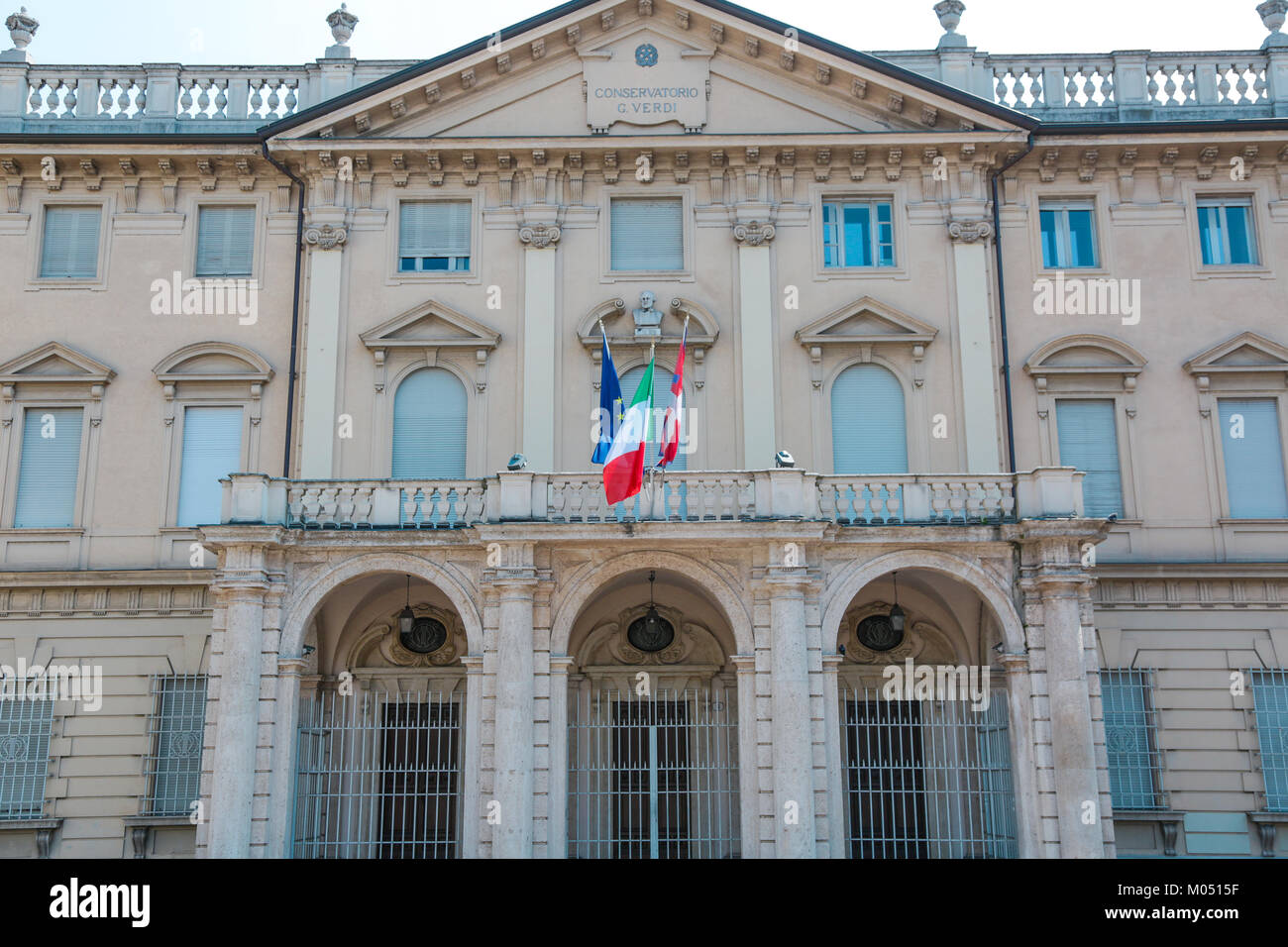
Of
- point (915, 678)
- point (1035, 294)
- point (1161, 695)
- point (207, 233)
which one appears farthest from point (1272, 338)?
point (207, 233)

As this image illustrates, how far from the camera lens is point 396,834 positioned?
2133cm

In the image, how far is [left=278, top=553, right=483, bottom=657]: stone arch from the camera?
18.6 m

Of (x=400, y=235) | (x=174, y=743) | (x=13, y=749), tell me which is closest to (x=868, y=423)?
(x=400, y=235)

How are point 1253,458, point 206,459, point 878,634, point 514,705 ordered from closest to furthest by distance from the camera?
point 514,705 → point 878,634 → point 1253,458 → point 206,459

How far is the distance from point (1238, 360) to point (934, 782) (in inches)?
377

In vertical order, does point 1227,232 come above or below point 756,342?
above

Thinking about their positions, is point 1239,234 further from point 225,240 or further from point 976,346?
point 225,240

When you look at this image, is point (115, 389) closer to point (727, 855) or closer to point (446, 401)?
point (446, 401)

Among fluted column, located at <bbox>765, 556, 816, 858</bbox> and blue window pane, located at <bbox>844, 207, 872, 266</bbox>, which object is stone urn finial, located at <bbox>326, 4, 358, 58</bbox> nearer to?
blue window pane, located at <bbox>844, 207, 872, 266</bbox>

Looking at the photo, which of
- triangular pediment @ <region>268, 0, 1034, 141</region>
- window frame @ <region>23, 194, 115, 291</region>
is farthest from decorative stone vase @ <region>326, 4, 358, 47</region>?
window frame @ <region>23, 194, 115, 291</region>

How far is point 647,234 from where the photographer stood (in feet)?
76.4

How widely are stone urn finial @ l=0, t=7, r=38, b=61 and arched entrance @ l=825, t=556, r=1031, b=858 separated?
19.1m

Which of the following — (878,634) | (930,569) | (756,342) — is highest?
(756,342)
